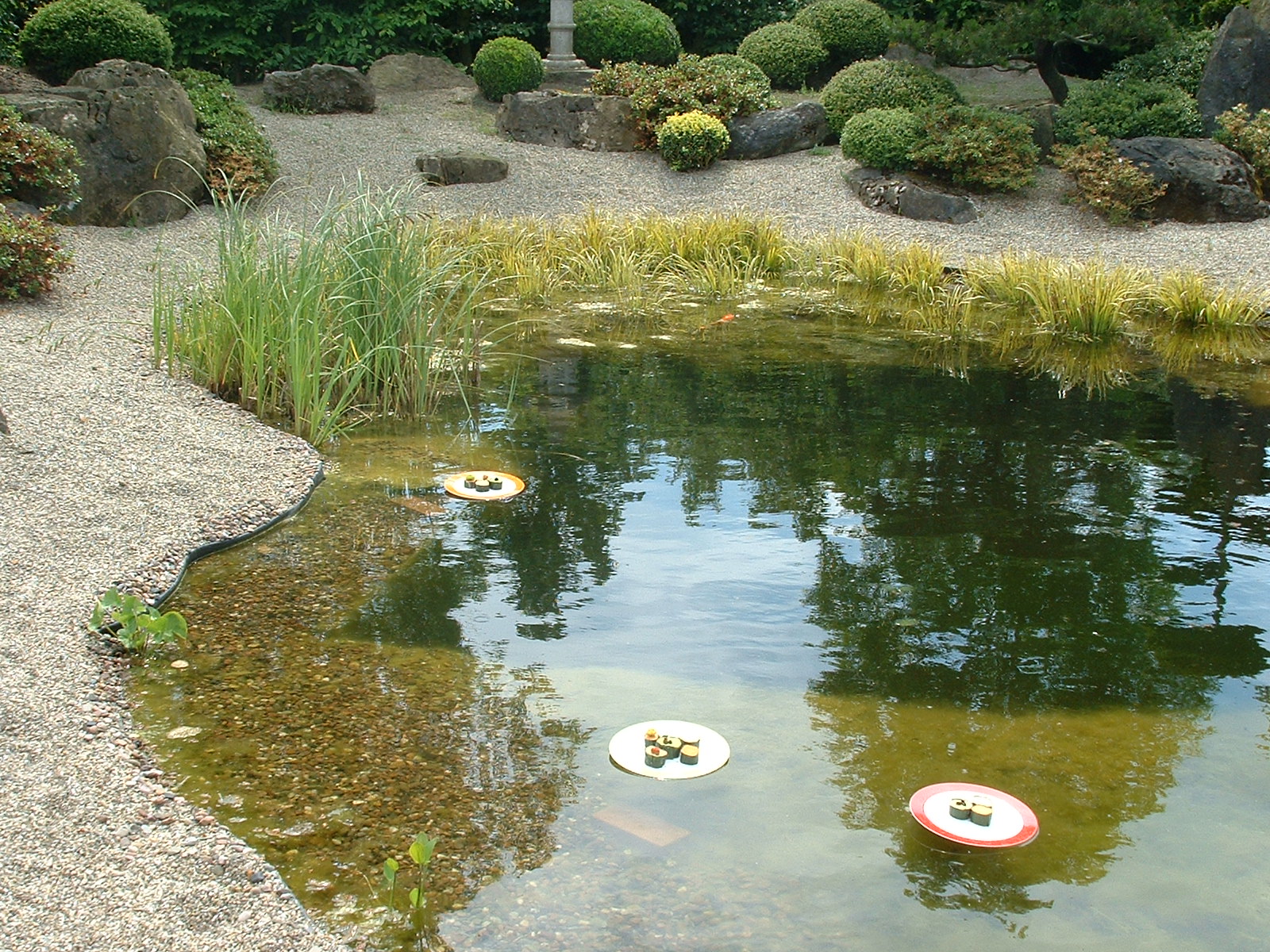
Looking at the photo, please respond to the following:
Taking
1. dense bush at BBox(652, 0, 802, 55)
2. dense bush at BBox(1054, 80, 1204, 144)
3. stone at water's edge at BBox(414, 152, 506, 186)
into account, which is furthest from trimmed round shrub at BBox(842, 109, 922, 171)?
dense bush at BBox(652, 0, 802, 55)

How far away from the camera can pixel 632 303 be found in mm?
8336

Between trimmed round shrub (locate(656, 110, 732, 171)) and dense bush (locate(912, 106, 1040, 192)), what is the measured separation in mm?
2246

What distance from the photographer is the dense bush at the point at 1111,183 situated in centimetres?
1056

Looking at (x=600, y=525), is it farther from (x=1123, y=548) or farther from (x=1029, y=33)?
(x=1029, y=33)

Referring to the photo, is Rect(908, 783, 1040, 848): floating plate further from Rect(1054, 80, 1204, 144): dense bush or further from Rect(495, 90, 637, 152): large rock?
Rect(495, 90, 637, 152): large rock

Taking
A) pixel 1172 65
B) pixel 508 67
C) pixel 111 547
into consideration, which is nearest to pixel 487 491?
pixel 111 547

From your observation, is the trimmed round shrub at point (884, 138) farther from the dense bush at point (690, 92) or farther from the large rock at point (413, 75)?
the large rock at point (413, 75)

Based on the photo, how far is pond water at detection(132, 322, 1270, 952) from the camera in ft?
7.91

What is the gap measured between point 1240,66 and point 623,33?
7577mm

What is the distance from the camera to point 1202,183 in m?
10.7

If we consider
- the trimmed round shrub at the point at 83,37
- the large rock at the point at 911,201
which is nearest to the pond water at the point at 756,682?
the large rock at the point at 911,201

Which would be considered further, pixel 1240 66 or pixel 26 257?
pixel 1240 66

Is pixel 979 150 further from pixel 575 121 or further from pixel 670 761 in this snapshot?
pixel 670 761

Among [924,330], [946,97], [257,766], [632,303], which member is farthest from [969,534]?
[946,97]
